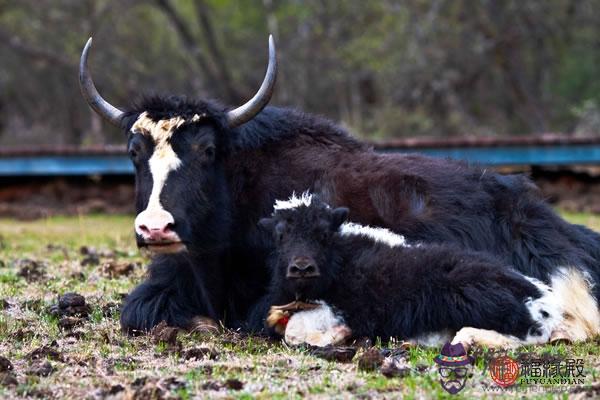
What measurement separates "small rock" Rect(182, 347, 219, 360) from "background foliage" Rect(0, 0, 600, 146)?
1694 cm

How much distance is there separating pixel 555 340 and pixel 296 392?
2061 mm

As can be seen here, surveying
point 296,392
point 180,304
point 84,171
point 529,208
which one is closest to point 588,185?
point 84,171

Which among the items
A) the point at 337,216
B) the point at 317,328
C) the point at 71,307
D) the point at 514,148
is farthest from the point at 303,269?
the point at 514,148

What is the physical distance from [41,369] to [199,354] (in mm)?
901

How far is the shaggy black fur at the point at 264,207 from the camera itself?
7.36 metres

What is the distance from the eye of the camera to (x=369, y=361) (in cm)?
562

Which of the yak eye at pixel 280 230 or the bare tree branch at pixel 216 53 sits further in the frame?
the bare tree branch at pixel 216 53

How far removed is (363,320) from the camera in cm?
649

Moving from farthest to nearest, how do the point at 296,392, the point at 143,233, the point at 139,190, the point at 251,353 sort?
the point at 139,190 < the point at 143,233 < the point at 251,353 < the point at 296,392

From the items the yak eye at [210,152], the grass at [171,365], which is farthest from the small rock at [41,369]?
the yak eye at [210,152]

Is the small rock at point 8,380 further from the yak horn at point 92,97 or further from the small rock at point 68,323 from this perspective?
the yak horn at point 92,97

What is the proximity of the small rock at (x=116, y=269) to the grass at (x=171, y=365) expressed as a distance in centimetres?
70

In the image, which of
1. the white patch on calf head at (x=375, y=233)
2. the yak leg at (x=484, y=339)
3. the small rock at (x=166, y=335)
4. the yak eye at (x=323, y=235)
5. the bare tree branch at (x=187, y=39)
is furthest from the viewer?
the bare tree branch at (x=187, y=39)

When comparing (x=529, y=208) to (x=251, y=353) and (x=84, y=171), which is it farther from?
(x=84, y=171)
